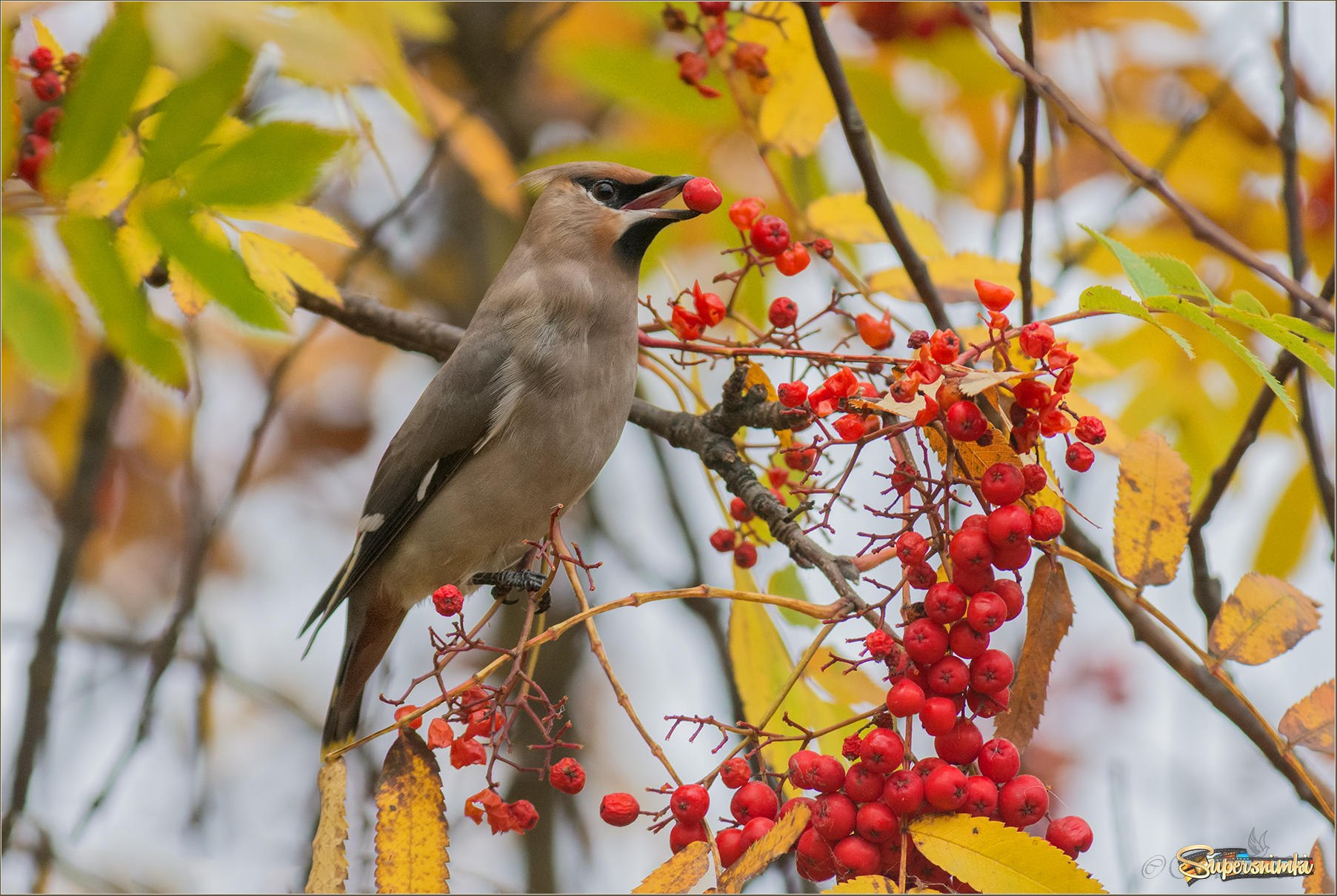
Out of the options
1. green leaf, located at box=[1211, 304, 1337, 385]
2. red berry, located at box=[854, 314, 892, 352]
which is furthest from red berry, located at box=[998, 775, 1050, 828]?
red berry, located at box=[854, 314, 892, 352]

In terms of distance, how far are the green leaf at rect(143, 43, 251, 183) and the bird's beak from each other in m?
1.64

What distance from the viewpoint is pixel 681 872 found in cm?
198

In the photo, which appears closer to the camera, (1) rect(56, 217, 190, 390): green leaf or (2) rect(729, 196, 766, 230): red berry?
(1) rect(56, 217, 190, 390): green leaf

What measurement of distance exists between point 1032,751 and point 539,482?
3.80 meters

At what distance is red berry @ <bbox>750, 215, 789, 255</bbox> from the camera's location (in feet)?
9.13

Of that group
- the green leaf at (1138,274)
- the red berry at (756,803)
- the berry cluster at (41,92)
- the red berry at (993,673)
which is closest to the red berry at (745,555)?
the red berry at (756,803)

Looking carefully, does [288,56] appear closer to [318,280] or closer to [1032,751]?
[318,280]

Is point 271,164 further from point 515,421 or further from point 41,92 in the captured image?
point 515,421

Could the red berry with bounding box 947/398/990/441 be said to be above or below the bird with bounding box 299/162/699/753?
below

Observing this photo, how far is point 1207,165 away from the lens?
4.28 m

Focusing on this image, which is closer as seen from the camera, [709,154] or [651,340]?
[651,340]

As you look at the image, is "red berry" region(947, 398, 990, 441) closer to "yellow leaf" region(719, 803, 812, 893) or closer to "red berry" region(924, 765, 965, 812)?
"red berry" region(924, 765, 965, 812)

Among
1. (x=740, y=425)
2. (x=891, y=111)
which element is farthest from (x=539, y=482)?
(x=891, y=111)

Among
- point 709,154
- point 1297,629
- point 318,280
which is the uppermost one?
point 709,154
